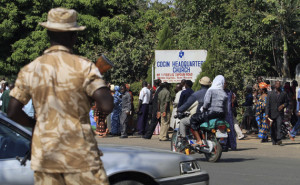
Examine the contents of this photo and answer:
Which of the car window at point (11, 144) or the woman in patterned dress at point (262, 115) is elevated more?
the car window at point (11, 144)

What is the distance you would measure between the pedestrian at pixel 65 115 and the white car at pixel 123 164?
1.22 meters

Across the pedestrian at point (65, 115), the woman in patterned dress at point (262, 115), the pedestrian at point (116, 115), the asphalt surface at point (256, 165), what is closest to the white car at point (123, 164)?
the pedestrian at point (65, 115)

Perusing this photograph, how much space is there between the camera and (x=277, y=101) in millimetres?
16297

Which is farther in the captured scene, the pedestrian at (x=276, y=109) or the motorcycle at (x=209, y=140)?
the pedestrian at (x=276, y=109)

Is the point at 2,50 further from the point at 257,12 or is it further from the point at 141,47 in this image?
the point at 257,12

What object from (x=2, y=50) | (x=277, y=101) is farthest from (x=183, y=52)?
(x=2, y=50)

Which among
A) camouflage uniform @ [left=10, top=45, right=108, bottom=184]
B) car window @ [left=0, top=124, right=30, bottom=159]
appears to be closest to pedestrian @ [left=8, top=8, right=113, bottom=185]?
camouflage uniform @ [left=10, top=45, right=108, bottom=184]

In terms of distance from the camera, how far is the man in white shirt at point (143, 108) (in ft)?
64.4

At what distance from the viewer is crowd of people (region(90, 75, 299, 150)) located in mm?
12801

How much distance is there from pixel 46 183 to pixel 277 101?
1304cm

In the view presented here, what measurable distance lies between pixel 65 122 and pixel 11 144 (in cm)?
170

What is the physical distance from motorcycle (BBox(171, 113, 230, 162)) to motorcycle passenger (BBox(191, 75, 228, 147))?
0.10m

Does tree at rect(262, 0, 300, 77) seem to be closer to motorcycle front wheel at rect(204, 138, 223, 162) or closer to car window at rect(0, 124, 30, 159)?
motorcycle front wheel at rect(204, 138, 223, 162)

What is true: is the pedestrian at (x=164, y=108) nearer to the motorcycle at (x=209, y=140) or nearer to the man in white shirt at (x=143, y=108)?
the man in white shirt at (x=143, y=108)
